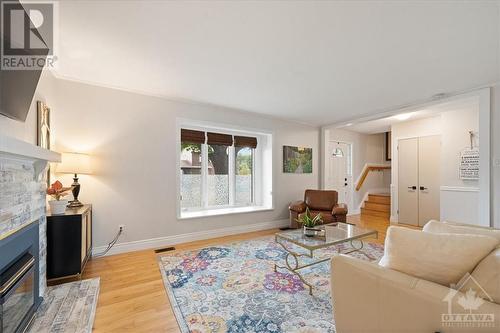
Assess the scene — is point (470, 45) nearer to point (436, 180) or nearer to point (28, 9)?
point (436, 180)

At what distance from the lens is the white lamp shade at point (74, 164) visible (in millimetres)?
2617

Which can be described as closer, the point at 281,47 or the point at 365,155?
the point at 281,47

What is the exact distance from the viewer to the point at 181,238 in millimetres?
3646

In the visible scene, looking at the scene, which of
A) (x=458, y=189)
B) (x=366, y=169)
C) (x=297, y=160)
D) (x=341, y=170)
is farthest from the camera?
(x=366, y=169)

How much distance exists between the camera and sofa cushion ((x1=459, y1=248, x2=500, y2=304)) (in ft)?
3.19

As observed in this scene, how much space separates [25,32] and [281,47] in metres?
2.07

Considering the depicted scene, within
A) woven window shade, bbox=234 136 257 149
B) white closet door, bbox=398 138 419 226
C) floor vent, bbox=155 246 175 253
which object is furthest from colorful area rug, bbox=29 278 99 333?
white closet door, bbox=398 138 419 226

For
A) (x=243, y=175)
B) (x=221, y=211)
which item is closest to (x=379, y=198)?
(x=243, y=175)

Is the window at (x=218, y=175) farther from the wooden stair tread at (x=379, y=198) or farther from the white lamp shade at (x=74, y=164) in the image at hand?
the wooden stair tread at (x=379, y=198)

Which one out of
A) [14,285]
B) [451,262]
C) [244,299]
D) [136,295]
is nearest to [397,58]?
[451,262]

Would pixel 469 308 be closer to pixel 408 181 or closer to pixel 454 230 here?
pixel 454 230

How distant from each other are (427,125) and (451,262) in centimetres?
506

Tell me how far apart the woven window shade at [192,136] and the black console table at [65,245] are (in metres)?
1.93

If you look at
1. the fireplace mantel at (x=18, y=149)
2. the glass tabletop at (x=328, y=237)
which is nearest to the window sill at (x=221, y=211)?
the glass tabletop at (x=328, y=237)
